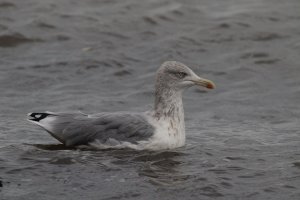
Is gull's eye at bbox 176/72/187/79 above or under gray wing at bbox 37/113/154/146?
above

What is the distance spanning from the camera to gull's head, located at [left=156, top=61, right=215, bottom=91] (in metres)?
9.91

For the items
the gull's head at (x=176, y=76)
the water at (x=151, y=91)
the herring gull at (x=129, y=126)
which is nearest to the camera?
the water at (x=151, y=91)

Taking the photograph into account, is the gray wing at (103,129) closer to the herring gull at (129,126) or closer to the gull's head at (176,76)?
the herring gull at (129,126)

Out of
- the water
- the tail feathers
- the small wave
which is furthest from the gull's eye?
the small wave

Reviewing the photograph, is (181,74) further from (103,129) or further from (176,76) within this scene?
(103,129)

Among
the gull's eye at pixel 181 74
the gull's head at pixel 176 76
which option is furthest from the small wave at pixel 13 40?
the gull's eye at pixel 181 74

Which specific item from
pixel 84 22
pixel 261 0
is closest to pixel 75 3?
pixel 84 22

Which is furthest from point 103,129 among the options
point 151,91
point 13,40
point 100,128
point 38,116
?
point 13,40

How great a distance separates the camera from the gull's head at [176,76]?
991 cm

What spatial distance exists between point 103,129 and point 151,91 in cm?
302

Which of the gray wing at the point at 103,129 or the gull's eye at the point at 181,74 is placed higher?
the gull's eye at the point at 181,74

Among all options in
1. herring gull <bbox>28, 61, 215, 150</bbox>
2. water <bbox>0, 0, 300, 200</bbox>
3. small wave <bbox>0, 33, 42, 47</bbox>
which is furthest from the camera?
small wave <bbox>0, 33, 42, 47</bbox>

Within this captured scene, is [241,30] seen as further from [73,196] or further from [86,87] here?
[73,196]

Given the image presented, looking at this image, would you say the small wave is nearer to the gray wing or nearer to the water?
the water
